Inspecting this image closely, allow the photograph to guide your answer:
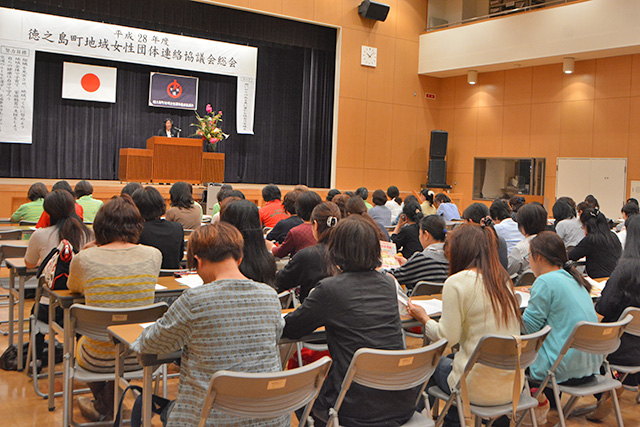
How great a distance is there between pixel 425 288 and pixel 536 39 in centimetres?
995

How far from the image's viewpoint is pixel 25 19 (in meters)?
10.6

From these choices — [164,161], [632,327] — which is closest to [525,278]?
[632,327]

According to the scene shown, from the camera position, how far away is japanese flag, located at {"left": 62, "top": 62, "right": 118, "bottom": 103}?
38.7ft

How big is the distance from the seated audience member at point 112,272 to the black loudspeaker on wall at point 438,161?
1187 cm

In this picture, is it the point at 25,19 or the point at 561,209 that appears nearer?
the point at 561,209

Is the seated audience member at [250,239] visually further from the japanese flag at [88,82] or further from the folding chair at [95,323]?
the japanese flag at [88,82]

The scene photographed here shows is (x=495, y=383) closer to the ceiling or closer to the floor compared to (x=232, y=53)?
closer to the floor

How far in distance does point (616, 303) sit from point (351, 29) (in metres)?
11.1

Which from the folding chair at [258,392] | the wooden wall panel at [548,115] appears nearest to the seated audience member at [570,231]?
the folding chair at [258,392]

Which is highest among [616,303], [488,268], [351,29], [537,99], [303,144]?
[351,29]

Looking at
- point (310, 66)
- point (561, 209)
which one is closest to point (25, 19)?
point (310, 66)

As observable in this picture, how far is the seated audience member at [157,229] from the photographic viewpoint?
4.23 m

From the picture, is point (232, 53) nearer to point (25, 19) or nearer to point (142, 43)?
point (142, 43)

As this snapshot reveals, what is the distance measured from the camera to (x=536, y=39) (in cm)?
1230
